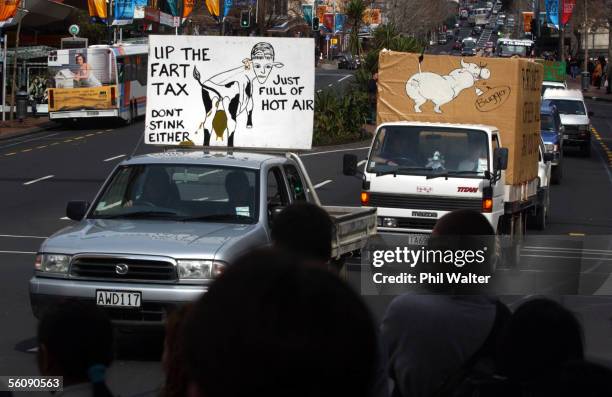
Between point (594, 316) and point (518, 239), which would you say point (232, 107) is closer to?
point (518, 239)

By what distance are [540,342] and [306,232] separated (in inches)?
59.9

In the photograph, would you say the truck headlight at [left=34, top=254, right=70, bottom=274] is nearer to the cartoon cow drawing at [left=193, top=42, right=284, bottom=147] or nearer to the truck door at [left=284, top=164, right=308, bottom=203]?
the truck door at [left=284, top=164, right=308, bottom=203]

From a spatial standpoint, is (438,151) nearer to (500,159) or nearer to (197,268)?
(500,159)

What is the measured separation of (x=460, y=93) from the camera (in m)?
17.7

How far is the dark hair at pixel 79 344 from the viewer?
11.6 ft

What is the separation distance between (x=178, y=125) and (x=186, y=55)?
0.84 m

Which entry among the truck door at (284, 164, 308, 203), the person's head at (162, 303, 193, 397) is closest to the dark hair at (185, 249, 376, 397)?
the person's head at (162, 303, 193, 397)

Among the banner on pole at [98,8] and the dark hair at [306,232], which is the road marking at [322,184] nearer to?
the dark hair at [306,232]

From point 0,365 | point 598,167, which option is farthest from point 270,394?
point 598,167

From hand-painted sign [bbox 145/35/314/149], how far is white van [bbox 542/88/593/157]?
79.7 ft

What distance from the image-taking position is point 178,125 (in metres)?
13.8

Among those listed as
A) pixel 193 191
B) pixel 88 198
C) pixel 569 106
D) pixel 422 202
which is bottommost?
pixel 88 198

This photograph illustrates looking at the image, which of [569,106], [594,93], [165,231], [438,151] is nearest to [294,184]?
[165,231]

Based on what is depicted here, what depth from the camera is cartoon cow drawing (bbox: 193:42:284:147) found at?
1358cm
